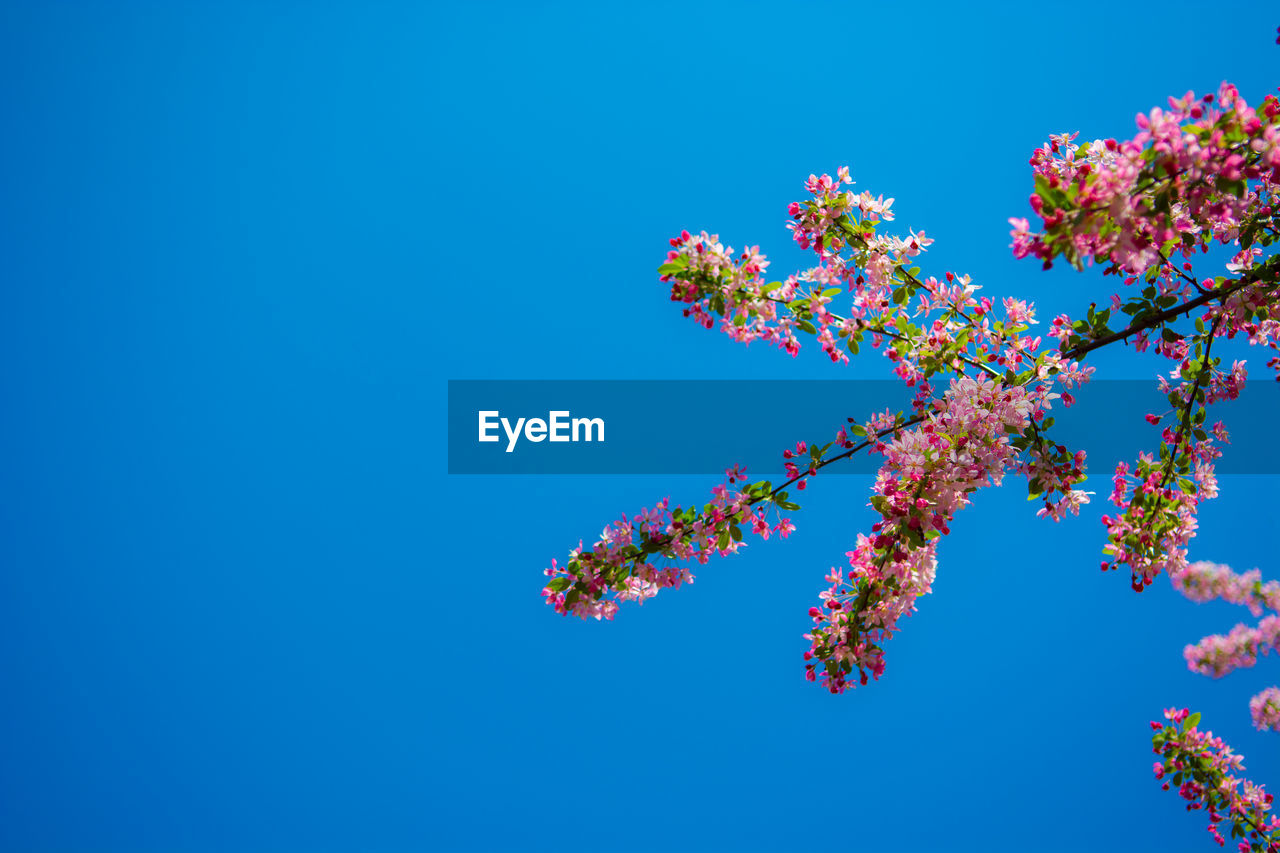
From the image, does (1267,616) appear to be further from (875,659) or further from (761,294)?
(761,294)

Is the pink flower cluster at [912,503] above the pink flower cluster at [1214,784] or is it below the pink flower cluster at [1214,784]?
above

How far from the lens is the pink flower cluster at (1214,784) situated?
183cm

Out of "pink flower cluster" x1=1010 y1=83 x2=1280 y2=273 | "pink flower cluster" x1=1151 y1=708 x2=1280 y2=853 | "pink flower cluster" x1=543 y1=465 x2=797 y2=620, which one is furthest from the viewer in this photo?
"pink flower cluster" x1=1151 y1=708 x2=1280 y2=853

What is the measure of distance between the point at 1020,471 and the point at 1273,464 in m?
3.52

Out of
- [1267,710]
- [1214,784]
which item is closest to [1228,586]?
[1267,710]

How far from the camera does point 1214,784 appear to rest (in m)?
1.87

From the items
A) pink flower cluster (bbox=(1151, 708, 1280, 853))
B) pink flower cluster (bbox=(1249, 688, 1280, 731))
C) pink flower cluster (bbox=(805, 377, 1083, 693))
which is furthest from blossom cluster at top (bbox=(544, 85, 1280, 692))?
pink flower cluster (bbox=(1151, 708, 1280, 853))

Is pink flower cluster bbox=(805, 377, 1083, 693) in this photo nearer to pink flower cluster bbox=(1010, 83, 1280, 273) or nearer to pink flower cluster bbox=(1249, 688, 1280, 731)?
pink flower cluster bbox=(1010, 83, 1280, 273)

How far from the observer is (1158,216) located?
2.94 feet

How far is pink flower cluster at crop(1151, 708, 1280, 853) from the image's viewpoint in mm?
1832

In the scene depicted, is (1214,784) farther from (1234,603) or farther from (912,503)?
(912,503)

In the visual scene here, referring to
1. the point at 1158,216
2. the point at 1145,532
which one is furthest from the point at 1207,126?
the point at 1145,532

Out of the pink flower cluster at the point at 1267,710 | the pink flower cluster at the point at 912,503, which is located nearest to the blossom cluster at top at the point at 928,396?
the pink flower cluster at the point at 912,503

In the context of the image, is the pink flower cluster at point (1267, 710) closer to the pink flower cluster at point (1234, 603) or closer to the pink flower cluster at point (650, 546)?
the pink flower cluster at point (1234, 603)
